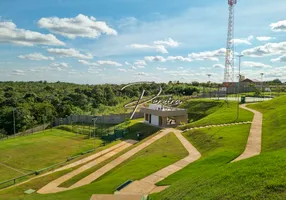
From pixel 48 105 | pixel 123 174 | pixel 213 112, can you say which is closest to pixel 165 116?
pixel 213 112

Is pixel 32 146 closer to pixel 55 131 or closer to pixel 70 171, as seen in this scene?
pixel 55 131

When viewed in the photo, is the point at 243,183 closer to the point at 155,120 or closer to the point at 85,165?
the point at 85,165

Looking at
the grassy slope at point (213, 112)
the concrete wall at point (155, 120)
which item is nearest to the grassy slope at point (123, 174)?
the grassy slope at point (213, 112)

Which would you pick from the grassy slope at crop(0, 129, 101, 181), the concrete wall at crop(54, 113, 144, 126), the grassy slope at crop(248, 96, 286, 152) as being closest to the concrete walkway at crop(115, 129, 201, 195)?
the grassy slope at crop(248, 96, 286, 152)

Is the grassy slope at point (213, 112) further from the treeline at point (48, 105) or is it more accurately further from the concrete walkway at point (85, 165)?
the treeline at point (48, 105)

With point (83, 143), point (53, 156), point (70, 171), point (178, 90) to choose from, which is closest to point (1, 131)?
point (83, 143)
